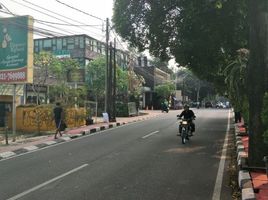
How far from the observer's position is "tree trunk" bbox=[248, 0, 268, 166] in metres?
10.9

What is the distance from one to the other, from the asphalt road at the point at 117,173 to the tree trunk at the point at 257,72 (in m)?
1.07

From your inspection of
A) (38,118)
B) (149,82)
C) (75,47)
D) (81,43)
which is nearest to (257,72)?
(38,118)

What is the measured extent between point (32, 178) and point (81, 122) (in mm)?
19612

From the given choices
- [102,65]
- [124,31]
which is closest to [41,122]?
[124,31]

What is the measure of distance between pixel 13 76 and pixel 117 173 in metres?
12.2

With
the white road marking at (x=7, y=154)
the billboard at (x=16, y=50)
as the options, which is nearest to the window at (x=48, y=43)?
the billboard at (x=16, y=50)

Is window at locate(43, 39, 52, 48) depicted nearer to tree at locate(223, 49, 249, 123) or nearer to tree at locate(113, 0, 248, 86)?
tree at locate(113, 0, 248, 86)

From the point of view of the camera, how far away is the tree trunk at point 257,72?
1091cm

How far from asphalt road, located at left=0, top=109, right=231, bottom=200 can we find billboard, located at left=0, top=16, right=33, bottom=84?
5421mm

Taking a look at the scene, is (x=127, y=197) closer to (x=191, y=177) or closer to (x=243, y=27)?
(x=191, y=177)

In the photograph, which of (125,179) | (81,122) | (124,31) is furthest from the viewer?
(81,122)

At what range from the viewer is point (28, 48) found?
21359 mm

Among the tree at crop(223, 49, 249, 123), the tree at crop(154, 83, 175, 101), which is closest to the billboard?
the tree at crop(223, 49, 249, 123)

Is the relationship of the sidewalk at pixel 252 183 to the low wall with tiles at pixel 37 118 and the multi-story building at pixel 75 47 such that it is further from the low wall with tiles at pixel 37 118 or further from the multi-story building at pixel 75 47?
the multi-story building at pixel 75 47
